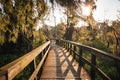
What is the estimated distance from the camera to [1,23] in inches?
251

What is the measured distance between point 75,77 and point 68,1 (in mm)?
2892

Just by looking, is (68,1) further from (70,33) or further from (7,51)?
(70,33)

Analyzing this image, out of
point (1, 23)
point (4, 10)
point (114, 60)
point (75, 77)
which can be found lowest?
point (75, 77)

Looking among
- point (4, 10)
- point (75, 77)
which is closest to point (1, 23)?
point (4, 10)

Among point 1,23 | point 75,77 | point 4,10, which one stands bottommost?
point 75,77

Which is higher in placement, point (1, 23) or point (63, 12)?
point (63, 12)

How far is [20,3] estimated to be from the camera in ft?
25.6

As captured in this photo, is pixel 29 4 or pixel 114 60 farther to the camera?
Answer: pixel 29 4

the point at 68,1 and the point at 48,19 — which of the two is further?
the point at 48,19

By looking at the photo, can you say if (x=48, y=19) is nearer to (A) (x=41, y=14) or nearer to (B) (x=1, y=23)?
(A) (x=41, y=14)

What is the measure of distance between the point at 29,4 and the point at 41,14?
2.13 metres

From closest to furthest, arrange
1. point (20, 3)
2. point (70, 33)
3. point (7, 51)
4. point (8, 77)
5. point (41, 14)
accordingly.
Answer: point (8, 77) → point (20, 3) → point (41, 14) → point (7, 51) → point (70, 33)

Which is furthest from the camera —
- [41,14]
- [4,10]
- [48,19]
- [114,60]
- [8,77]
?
[41,14]

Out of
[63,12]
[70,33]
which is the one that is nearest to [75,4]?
[63,12]
